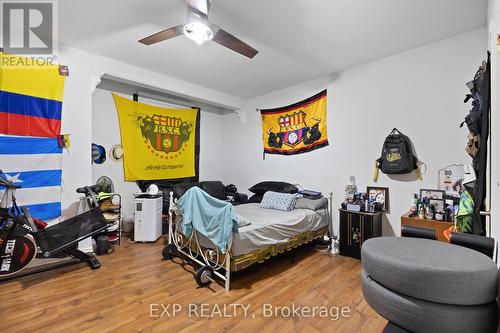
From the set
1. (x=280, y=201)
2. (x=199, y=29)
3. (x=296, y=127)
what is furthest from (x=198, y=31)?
(x=296, y=127)

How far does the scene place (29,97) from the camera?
2898 mm

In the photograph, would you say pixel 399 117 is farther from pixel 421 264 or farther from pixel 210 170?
pixel 210 170

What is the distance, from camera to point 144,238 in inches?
150

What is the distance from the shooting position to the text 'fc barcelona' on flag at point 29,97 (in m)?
2.75

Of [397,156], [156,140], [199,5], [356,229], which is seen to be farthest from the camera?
[156,140]

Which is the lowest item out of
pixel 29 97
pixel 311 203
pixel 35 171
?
pixel 311 203

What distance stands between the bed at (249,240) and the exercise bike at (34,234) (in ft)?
3.27

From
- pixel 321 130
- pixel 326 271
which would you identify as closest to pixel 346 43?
pixel 321 130

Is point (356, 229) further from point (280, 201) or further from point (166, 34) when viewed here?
point (166, 34)

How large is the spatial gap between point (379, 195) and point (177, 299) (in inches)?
114

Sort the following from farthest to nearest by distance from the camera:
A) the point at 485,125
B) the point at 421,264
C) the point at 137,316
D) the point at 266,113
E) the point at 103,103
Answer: the point at 266,113 < the point at 103,103 < the point at 137,316 < the point at 485,125 < the point at 421,264

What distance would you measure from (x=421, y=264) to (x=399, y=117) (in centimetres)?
296

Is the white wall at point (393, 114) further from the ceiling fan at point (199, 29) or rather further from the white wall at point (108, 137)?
the white wall at point (108, 137)

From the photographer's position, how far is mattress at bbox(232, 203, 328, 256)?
8.01 ft
